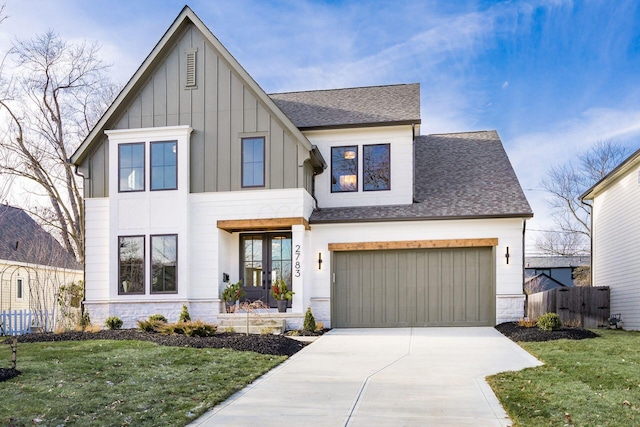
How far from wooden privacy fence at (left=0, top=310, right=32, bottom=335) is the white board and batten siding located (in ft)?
53.8

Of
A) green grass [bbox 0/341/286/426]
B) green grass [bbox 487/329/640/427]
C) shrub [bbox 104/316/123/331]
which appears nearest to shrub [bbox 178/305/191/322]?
shrub [bbox 104/316/123/331]

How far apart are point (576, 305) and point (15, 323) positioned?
51.1 ft

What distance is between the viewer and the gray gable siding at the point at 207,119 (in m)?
16.5

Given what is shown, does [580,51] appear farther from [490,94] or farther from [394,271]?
[394,271]

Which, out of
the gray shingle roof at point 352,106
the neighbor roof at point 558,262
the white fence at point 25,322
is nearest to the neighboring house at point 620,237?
the gray shingle roof at point 352,106

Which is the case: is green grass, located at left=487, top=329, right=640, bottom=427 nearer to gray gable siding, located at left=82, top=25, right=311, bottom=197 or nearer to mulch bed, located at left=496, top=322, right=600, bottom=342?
mulch bed, located at left=496, top=322, right=600, bottom=342

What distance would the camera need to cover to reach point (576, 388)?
7.90m

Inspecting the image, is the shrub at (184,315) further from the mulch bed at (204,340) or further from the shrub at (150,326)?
the mulch bed at (204,340)

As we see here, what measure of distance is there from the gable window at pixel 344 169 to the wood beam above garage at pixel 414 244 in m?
1.96

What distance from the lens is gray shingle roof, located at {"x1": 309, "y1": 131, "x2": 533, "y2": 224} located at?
53.9ft

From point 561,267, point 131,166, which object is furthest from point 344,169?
point 561,267

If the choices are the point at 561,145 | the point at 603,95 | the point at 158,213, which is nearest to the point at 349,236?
the point at 158,213

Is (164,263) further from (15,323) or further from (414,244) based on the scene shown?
(414,244)

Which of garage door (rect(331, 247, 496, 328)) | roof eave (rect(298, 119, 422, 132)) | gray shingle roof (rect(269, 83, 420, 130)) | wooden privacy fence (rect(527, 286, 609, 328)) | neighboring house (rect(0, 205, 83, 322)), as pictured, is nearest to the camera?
garage door (rect(331, 247, 496, 328))
